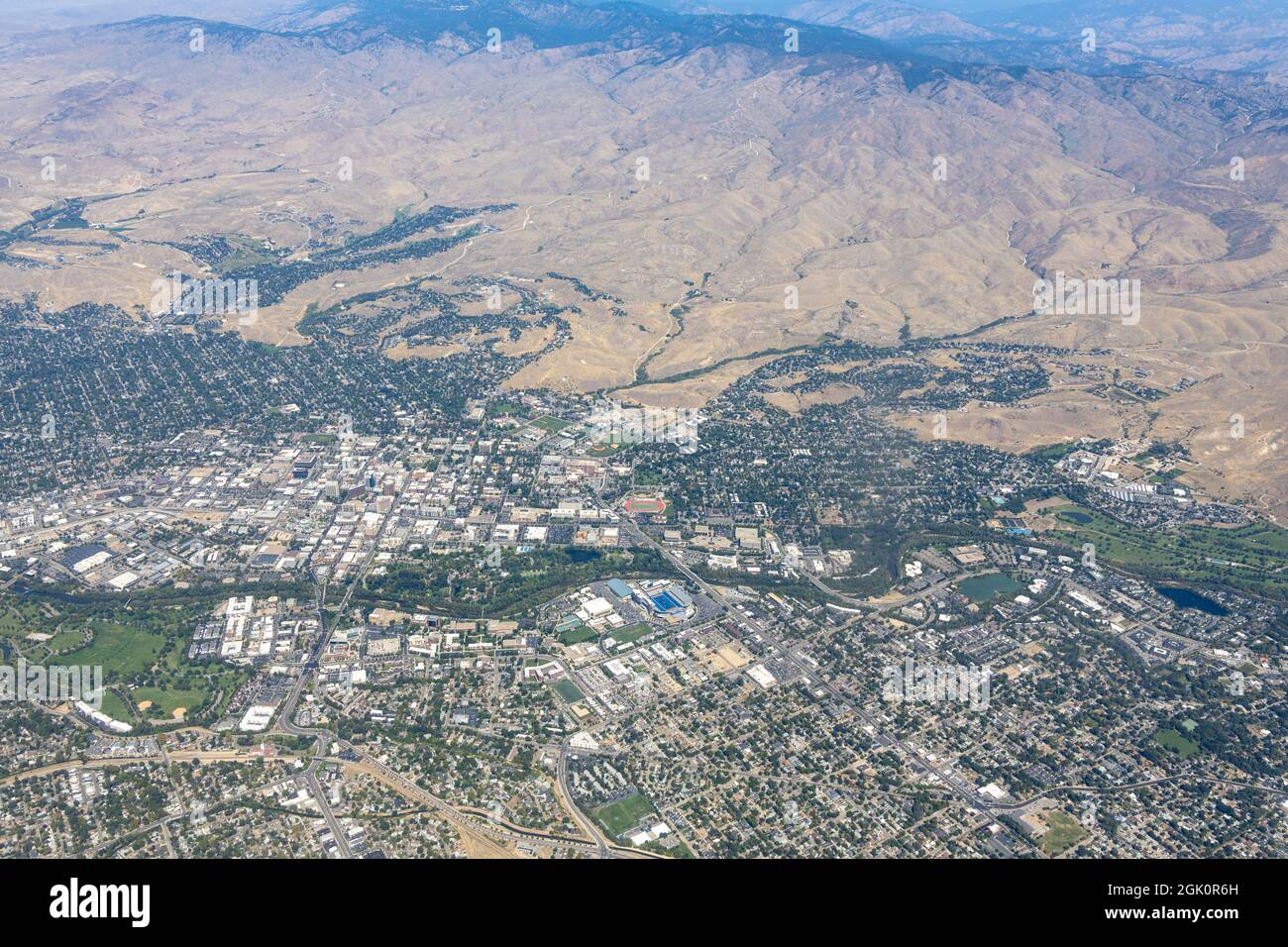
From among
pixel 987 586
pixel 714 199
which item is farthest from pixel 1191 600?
pixel 714 199

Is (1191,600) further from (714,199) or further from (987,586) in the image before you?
(714,199)

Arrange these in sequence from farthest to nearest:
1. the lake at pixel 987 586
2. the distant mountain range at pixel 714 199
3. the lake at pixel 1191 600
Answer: the distant mountain range at pixel 714 199, the lake at pixel 987 586, the lake at pixel 1191 600

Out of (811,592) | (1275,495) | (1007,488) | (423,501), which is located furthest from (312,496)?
(1275,495)

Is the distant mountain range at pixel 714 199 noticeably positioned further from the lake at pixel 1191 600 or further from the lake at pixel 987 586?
the lake at pixel 987 586

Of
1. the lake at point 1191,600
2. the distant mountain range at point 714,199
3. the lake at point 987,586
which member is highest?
the distant mountain range at point 714,199

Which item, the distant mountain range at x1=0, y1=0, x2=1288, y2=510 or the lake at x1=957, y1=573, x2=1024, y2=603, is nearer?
the lake at x1=957, y1=573, x2=1024, y2=603

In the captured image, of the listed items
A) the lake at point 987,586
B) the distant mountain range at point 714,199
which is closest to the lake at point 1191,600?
the lake at point 987,586

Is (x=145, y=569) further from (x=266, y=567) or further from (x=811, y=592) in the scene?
(x=811, y=592)

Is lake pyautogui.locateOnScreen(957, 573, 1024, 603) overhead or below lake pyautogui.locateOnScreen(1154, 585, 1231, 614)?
overhead

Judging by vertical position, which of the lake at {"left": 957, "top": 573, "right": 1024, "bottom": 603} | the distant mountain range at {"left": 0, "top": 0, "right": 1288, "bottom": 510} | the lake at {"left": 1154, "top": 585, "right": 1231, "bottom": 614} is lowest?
the lake at {"left": 1154, "top": 585, "right": 1231, "bottom": 614}

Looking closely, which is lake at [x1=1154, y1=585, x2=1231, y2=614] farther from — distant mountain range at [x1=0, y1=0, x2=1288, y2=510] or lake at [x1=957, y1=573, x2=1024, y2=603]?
distant mountain range at [x1=0, y1=0, x2=1288, y2=510]

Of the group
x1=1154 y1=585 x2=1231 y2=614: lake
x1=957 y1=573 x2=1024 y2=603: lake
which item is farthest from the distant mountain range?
x1=957 y1=573 x2=1024 y2=603: lake
